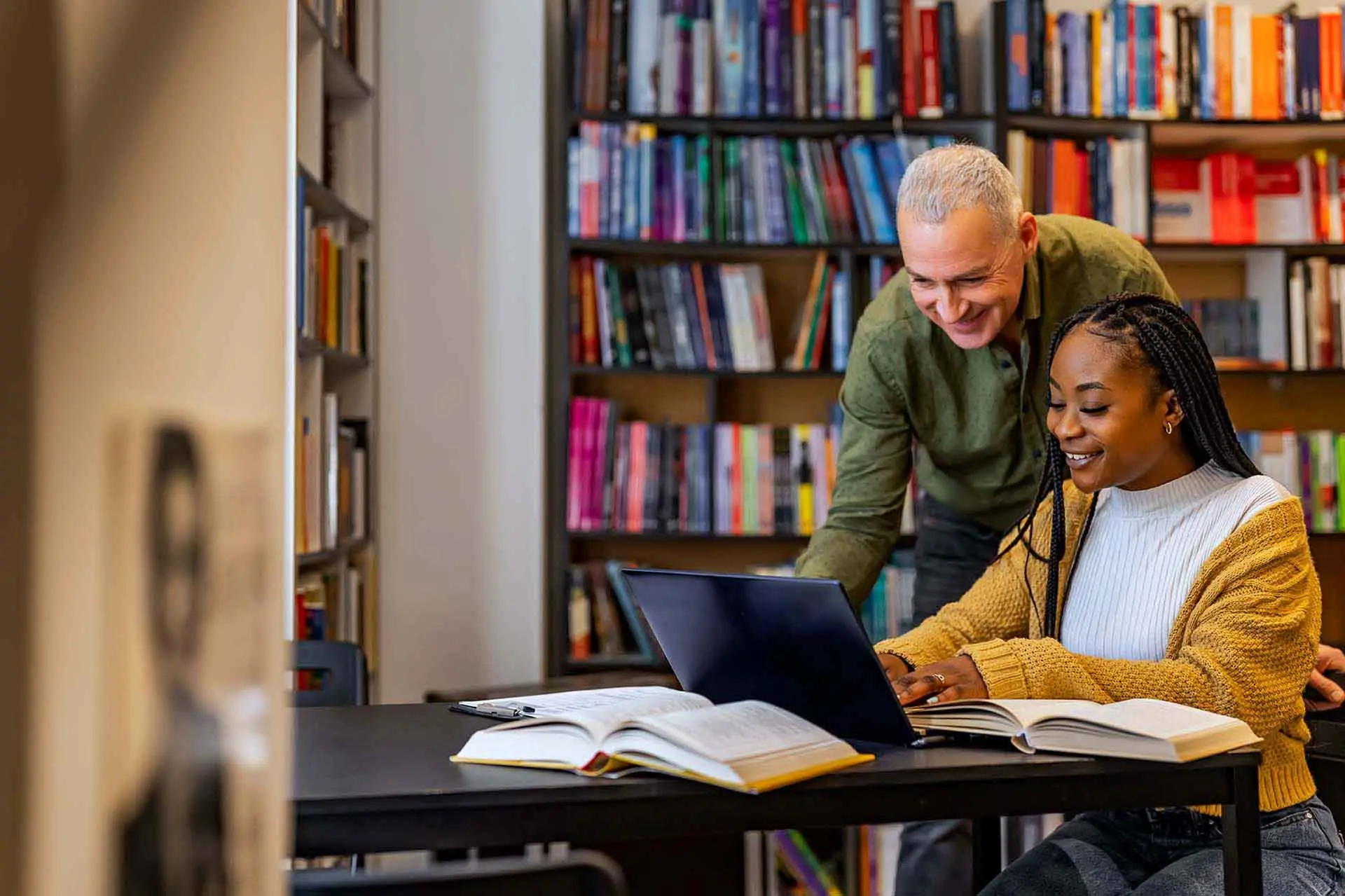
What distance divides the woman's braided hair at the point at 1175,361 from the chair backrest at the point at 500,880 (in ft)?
3.12

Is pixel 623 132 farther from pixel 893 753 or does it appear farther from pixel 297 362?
pixel 893 753

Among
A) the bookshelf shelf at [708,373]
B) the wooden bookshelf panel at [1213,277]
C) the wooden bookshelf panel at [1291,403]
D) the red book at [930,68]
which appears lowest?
the wooden bookshelf panel at [1291,403]

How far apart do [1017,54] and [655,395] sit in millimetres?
1285

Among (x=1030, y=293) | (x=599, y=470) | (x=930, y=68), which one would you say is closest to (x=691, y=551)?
(x=599, y=470)

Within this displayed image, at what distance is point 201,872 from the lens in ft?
0.93

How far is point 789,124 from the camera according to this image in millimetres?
3248

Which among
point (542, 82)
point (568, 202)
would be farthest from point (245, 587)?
point (542, 82)

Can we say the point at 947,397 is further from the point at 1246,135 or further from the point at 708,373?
the point at 1246,135

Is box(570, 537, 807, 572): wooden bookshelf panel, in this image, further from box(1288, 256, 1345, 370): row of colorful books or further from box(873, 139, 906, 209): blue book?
box(1288, 256, 1345, 370): row of colorful books

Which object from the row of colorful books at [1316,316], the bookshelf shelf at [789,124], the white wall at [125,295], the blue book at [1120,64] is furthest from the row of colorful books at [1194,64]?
the white wall at [125,295]

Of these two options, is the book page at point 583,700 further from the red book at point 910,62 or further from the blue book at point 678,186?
the red book at point 910,62

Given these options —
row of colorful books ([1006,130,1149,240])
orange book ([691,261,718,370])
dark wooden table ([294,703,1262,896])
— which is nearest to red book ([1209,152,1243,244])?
row of colorful books ([1006,130,1149,240])

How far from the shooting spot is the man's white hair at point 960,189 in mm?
1637

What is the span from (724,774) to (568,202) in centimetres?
242
